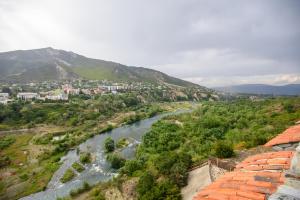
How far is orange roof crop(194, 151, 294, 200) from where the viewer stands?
454 centimetres

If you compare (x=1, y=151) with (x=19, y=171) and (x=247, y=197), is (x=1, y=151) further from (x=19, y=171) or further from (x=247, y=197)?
(x=247, y=197)

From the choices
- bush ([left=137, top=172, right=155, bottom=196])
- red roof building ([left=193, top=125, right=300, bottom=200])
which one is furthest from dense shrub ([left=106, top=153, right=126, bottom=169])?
red roof building ([left=193, top=125, right=300, bottom=200])

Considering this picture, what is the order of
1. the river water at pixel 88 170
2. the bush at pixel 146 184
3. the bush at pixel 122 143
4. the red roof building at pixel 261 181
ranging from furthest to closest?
the bush at pixel 122 143 → the river water at pixel 88 170 → the bush at pixel 146 184 → the red roof building at pixel 261 181

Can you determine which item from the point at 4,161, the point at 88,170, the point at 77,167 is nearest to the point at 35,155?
the point at 4,161

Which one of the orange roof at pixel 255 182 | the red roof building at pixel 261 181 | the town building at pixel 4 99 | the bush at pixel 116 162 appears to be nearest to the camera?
the red roof building at pixel 261 181

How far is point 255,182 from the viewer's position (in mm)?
4852

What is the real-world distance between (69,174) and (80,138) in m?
21.1

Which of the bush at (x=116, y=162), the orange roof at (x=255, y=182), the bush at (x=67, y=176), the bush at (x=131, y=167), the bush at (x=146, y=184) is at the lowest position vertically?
the bush at (x=67, y=176)

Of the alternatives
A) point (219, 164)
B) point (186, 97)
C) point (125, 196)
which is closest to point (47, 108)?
point (125, 196)

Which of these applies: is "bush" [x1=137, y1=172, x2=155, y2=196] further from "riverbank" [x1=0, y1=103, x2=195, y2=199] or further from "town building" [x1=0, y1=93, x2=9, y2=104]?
"town building" [x1=0, y1=93, x2=9, y2=104]

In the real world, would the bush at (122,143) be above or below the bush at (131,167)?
below

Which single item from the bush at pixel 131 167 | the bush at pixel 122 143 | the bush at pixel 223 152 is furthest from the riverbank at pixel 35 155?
the bush at pixel 223 152

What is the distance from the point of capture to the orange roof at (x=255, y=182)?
4540 millimetres

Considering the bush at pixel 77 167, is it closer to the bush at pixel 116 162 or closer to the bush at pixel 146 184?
the bush at pixel 116 162
